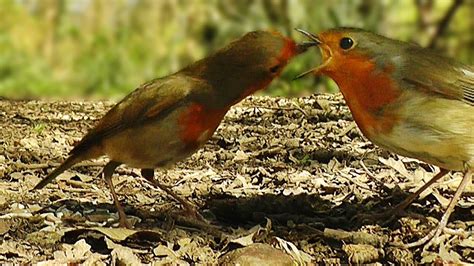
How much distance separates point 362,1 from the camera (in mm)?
9062

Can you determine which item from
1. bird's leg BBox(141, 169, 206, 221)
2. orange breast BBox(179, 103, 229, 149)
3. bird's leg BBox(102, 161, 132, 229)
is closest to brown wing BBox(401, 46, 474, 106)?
orange breast BBox(179, 103, 229, 149)

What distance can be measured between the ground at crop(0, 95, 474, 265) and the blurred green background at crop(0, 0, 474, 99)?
14.8ft

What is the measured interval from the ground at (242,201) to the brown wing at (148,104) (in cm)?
29

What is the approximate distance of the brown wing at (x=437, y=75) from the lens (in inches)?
120

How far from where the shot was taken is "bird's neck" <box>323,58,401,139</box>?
9.83ft

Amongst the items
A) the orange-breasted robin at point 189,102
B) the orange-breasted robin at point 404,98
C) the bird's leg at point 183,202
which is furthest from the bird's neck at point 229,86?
the bird's leg at point 183,202

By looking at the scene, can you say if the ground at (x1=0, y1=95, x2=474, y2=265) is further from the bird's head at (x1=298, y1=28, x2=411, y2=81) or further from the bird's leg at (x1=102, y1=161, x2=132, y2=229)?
the bird's head at (x1=298, y1=28, x2=411, y2=81)

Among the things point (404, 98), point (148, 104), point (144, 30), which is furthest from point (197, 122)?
point (144, 30)

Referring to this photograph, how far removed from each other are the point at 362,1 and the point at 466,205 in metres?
5.96

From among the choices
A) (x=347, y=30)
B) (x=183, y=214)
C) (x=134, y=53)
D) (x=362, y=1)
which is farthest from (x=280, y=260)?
(x=134, y=53)

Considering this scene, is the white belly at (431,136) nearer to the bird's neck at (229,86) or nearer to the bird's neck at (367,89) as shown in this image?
the bird's neck at (367,89)

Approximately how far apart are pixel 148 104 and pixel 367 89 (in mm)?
726

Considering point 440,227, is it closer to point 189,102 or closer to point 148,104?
point 189,102

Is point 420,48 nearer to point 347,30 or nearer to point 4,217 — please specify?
point 347,30
